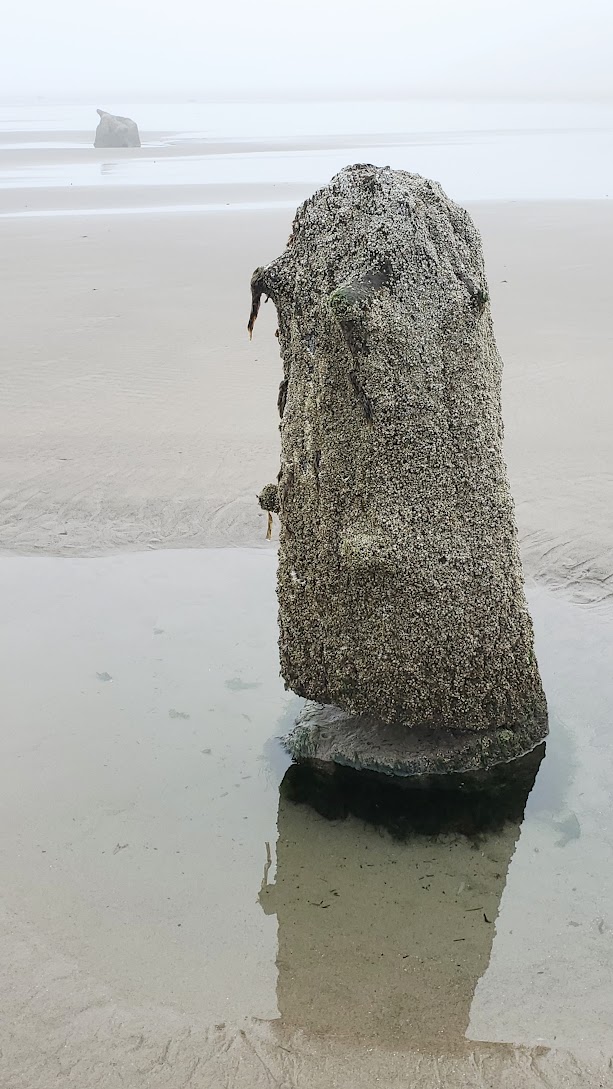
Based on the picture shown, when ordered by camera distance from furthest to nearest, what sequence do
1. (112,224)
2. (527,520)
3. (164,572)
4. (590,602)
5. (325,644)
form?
→ (112,224) < (527,520) < (164,572) < (590,602) < (325,644)

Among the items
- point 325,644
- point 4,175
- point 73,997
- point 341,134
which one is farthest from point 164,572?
point 341,134

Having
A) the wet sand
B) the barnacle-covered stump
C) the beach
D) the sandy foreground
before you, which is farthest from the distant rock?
the barnacle-covered stump

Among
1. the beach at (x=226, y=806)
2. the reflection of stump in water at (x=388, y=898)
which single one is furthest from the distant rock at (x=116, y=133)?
the reflection of stump in water at (x=388, y=898)

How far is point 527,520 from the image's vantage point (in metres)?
5.83

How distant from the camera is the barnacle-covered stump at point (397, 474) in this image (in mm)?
3100

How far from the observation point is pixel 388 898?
3.10m

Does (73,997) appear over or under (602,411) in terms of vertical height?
under

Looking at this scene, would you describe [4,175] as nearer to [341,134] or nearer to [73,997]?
[341,134]

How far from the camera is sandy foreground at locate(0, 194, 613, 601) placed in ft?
19.1

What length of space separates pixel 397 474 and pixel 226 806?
50.5 inches

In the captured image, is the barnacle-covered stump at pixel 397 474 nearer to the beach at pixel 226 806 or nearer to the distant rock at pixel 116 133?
the beach at pixel 226 806

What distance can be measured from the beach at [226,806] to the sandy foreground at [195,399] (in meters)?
0.03

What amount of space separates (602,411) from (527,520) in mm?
1792

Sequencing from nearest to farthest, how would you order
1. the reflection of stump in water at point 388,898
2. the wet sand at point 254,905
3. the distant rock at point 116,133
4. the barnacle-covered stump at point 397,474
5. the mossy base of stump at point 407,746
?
the wet sand at point 254,905 → the reflection of stump in water at point 388,898 → the barnacle-covered stump at point 397,474 → the mossy base of stump at point 407,746 → the distant rock at point 116,133
